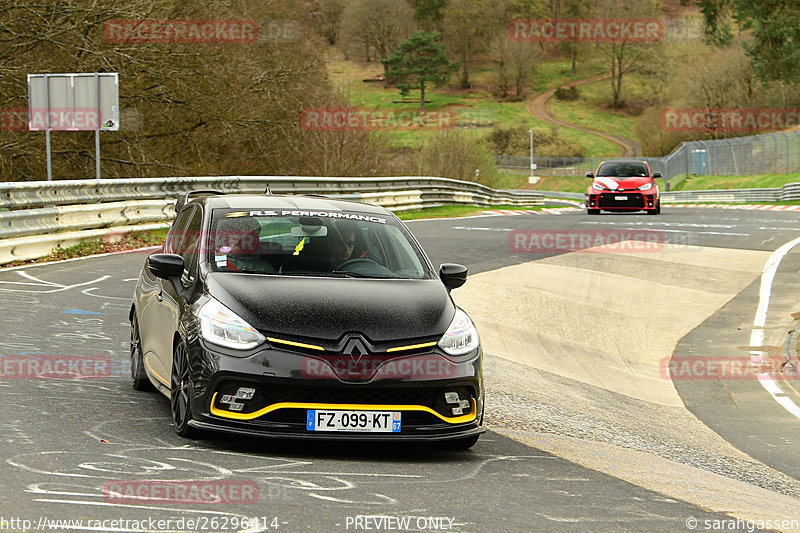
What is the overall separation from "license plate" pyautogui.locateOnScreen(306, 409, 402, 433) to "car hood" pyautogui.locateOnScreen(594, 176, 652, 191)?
86.1 feet

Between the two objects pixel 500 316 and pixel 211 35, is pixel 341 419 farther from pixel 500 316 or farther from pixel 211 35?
pixel 211 35

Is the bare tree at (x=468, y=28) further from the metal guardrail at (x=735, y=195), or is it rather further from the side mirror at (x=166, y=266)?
the side mirror at (x=166, y=266)

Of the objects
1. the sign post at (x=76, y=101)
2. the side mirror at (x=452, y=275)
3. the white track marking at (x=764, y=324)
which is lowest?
the white track marking at (x=764, y=324)

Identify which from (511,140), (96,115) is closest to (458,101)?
(511,140)

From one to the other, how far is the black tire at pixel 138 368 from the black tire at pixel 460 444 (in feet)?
8.31

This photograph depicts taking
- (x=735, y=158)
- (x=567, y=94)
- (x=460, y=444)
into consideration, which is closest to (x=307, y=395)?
(x=460, y=444)

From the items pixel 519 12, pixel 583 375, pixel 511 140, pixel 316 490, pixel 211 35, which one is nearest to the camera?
pixel 316 490

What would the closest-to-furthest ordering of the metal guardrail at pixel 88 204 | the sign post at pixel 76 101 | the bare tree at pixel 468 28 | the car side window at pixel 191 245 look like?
the car side window at pixel 191 245
the metal guardrail at pixel 88 204
the sign post at pixel 76 101
the bare tree at pixel 468 28

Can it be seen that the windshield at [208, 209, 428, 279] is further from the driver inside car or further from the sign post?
the sign post

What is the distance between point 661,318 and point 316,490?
11921 mm

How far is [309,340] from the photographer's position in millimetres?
6270

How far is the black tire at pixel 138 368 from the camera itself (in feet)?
27.0

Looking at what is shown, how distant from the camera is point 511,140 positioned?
405ft

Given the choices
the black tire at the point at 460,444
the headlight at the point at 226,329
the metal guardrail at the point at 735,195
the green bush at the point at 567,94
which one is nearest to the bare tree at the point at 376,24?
the green bush at the point at 567,94
